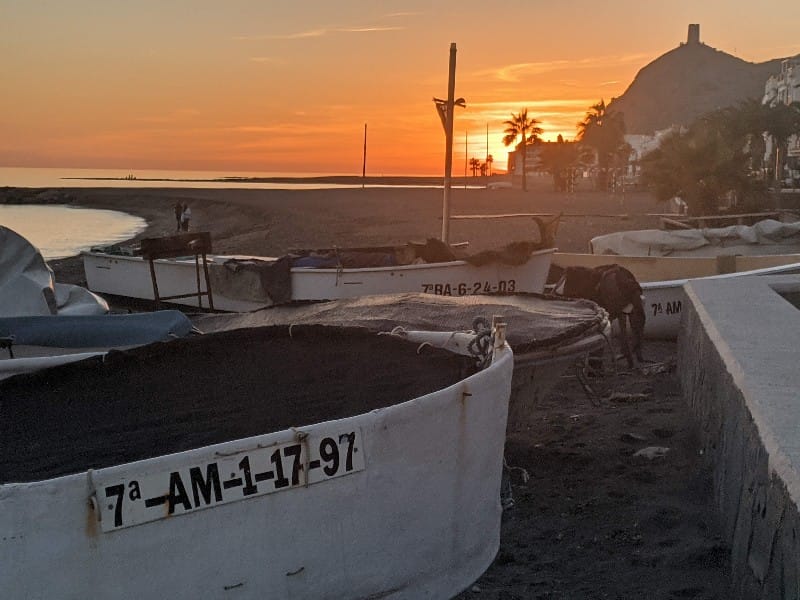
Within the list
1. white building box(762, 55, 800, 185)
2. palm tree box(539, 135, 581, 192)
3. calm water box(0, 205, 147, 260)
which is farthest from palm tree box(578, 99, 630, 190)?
calm water box(0, 205, 147, 260)

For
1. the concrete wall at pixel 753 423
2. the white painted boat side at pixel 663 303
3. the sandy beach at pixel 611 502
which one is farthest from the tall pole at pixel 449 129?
the concrete wall at pixel 753 423

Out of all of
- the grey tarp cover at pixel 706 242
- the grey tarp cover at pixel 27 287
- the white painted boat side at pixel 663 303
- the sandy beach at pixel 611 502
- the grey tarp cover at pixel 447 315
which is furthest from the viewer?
the grey tarp cover at pixel 706 242

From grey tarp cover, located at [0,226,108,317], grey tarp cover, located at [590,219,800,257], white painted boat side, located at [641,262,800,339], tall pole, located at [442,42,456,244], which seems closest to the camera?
grey tarp cover, located at [0,226,108,317]

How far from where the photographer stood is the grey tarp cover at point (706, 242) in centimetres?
1870

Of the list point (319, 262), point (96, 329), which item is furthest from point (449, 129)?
point (96, 329)

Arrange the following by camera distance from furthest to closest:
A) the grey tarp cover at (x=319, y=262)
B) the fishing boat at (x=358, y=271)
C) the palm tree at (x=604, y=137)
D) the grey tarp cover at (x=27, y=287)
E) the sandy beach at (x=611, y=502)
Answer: the palm tree at (x=604, y=137) → the grey tarp cover at (x=319, y=262) → the fishing boat at (x=358, y=271) → the grey tarp cover at (x=27, y=287) → the sandy beach at (x=611, y=502)

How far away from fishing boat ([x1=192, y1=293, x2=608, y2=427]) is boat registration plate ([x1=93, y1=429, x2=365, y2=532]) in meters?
1.93

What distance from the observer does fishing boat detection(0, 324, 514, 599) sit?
3.47m

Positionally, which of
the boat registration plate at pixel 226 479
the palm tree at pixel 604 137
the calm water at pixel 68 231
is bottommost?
the calm water at pixel 68 231

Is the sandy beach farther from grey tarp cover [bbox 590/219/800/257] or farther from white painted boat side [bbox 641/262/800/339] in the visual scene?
grey tarp cover [bbox 590/219/800/257]

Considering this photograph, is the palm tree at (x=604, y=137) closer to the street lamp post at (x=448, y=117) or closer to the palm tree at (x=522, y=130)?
the palm tree at (x=522, y=130)

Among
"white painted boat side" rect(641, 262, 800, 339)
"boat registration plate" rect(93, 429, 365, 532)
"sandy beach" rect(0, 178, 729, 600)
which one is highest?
"boat registration plate" rect(93, 429, 365, 532)

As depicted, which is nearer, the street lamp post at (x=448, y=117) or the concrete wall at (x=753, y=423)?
the concrete wall at (x=753, y=423)

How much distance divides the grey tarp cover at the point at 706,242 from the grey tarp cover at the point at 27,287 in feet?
40.1
